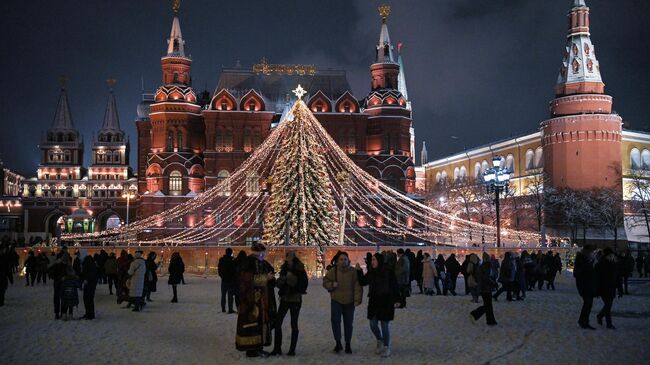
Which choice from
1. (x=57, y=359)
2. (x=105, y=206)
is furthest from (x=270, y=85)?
(x=57, y=359)

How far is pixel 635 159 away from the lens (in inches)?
3282

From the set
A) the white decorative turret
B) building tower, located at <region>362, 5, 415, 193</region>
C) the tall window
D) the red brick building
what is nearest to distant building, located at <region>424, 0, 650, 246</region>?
building tower, located at <region>362, 5, 415, 193</region>

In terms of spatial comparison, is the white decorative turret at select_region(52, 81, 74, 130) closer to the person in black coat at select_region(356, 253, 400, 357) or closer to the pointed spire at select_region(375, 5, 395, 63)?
the pointed spire at select_region(375, 5, 395, 63)

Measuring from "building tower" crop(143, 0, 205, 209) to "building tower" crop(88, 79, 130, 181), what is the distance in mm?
41517

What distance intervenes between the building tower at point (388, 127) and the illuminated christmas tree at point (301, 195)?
37272 millimetres

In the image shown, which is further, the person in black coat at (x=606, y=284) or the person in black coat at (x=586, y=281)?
the person in black coat at (x=606, y=284)

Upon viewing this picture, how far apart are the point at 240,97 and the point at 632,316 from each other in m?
59.9

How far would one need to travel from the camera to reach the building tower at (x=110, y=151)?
110 meters

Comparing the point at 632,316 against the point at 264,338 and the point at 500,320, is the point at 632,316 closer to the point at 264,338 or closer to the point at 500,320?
the point at 500,320

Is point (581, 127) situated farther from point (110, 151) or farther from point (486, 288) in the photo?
point (110, 151)

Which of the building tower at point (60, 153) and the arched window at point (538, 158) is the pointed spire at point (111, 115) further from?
the arched window at point (538, 158)

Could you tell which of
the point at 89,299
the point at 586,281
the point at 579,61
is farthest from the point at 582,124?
the point at 89,299

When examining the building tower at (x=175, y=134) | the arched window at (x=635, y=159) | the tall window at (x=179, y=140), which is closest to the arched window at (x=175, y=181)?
the building tower at (x=175, y=134)

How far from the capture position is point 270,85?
3137 inches
